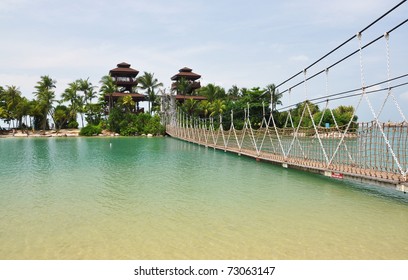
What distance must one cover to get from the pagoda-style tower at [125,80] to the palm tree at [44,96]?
8.22 m

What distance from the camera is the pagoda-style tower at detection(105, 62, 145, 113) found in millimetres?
48875

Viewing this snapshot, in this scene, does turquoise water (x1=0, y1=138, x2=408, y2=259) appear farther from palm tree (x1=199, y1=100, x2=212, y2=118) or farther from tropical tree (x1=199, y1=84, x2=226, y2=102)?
tropical tree (x1=199, y1=84, x2=226, y2=102)

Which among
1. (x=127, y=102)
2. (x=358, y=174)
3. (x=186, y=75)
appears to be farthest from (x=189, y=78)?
(x=358, y=174)

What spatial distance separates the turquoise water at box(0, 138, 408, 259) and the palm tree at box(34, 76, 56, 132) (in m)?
39.8

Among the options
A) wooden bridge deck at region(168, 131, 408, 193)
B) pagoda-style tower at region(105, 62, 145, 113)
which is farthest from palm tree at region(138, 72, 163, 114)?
wooden bridge deck at region(168, 131, 408, 193)

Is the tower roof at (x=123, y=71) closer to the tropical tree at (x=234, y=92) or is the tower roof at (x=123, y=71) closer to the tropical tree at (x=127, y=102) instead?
the tropical tree at (x=127, y=102)

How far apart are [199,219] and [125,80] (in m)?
46.7

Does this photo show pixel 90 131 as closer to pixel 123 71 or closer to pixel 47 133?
pixel 47 133

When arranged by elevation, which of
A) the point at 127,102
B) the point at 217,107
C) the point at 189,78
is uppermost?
the point at 189,78

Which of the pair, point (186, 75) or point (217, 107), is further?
point (186, 75)

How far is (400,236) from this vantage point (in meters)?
5.56

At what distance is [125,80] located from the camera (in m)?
50.2

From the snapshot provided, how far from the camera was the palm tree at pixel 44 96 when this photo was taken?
47062 mm
